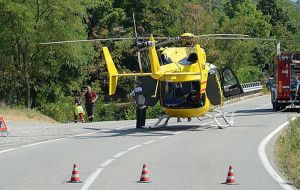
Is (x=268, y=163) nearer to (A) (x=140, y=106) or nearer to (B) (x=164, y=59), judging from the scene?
(A) (x=140, y=106)

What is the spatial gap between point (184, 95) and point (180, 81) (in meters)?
0.64

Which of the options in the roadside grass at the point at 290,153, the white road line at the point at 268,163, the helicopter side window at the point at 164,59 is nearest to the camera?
the white road line at the point at 268,163

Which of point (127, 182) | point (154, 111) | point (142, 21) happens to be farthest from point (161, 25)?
point (127, 182)

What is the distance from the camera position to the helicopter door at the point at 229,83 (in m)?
26.5

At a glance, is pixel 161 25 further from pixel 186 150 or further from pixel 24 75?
pixel 186 150

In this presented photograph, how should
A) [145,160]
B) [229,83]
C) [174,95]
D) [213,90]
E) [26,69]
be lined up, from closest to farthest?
[145,160]
[174,95]
[213,90]
[229,83]
[26,69]

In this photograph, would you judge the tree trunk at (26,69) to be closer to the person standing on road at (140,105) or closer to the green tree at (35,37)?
the green tree at (35,37)

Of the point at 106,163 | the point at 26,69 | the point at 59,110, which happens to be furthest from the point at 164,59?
the point at 59,110

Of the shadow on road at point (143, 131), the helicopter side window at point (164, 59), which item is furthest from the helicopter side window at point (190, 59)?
the shadow on road at point (143, 131)

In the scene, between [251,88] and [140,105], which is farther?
[251,88]

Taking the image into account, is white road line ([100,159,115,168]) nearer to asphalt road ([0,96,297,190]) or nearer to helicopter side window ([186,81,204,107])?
asphalt road ([0,96,297,190])

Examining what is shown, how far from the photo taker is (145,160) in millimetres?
15992

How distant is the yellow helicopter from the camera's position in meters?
23.7

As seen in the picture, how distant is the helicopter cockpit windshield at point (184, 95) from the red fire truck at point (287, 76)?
12172 mm
